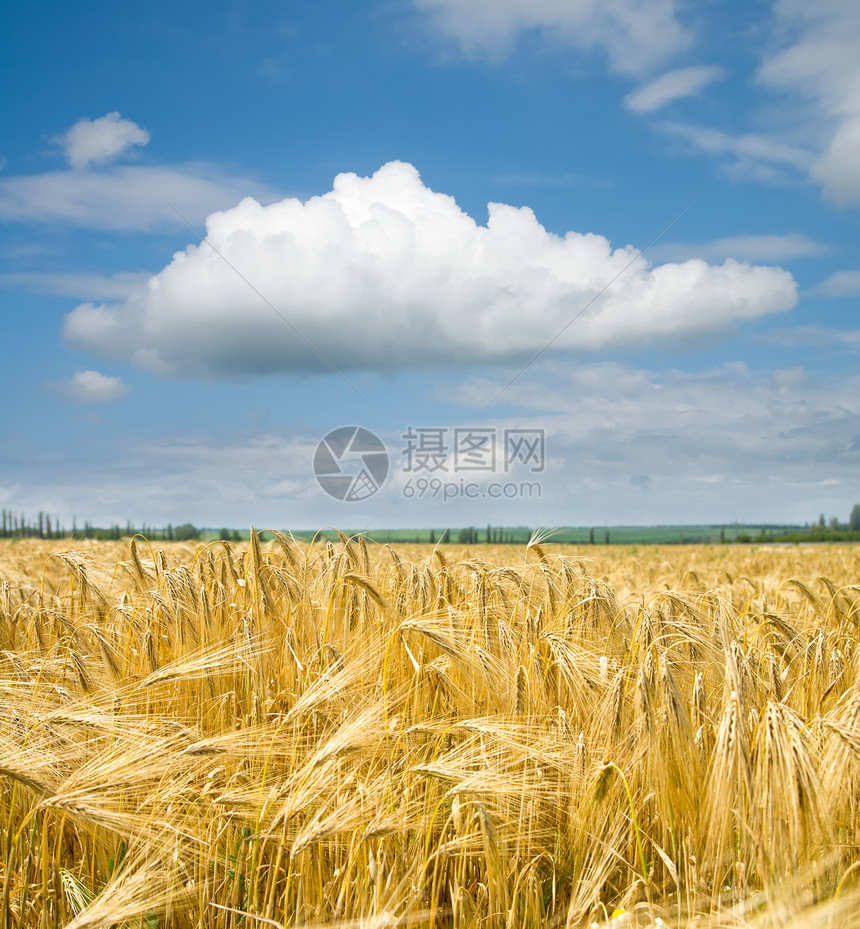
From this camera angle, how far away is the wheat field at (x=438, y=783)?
2.06 meters

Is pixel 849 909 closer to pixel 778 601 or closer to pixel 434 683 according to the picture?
pixel 434 683

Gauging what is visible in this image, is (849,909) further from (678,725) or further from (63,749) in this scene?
(63,749)

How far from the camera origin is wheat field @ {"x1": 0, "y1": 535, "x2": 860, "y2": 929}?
2061mm

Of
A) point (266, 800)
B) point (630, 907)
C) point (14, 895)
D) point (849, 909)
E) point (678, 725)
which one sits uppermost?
point (678, 725)

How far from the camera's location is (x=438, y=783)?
95.7 inches

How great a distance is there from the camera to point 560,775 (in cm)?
255

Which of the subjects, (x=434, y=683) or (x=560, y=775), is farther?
(x=434, y=683)

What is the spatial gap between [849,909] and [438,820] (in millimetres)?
1326

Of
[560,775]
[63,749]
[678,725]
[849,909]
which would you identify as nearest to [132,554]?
[63,749]

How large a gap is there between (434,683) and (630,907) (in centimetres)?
134

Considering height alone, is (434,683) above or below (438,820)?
above

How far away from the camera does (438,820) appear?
2451 mm

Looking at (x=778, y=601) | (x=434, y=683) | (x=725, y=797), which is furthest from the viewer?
(x=778, y=601)

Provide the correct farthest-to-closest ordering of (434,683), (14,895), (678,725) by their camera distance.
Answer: (434,683), (14,895), (678,725)
